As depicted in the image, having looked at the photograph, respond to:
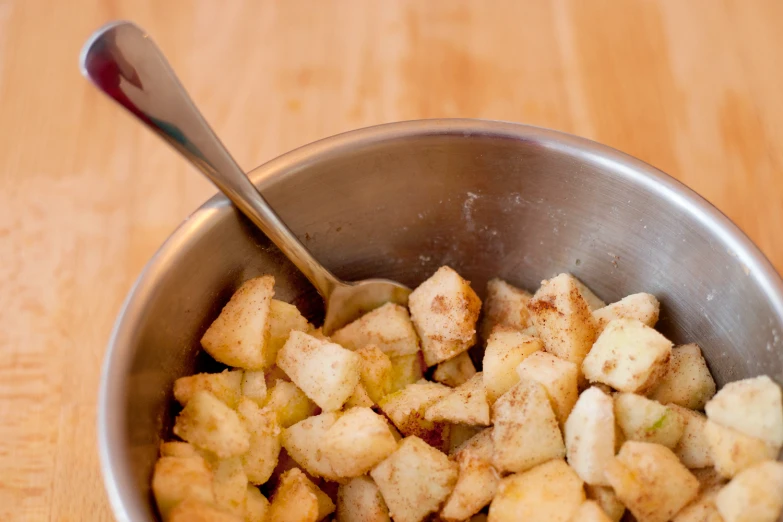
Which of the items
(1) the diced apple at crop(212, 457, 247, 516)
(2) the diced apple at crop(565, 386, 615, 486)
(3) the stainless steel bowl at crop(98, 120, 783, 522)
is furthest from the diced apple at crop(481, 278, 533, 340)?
(1) the diced apple at crop(212, 457, 247, 516)

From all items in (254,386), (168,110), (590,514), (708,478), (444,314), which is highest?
(168,110)

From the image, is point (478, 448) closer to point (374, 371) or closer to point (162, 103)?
point (374, 371)

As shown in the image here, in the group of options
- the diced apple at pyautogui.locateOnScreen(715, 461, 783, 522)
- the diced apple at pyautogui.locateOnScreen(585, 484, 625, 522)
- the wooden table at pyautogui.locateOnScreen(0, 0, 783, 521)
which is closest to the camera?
the diced apple at pyautogui.locateOnScreen(715, 461, 783, 522)

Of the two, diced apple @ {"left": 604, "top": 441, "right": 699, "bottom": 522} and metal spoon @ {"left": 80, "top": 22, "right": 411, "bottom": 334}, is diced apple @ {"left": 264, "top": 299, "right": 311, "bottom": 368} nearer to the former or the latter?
metal spoon @ {"left": 80, "top": 22, "right": 411, "bottom": 334}

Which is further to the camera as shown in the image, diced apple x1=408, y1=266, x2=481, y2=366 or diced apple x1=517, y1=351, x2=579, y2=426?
diced apple x1=408, y1=266, x2=481, y2=366

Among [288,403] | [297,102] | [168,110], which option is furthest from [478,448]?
[297,102]

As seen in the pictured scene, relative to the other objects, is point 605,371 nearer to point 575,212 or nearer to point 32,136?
point 575,212

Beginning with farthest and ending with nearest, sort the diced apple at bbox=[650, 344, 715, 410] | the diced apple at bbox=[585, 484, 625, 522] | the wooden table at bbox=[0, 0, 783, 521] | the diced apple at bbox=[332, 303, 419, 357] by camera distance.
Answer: the wooden table at bbox=[0, 0, 783, 521], the diced apple at bbox=[332, 303, 419, 357], the diced apple at bbox=[650, 344, 715, 410], the diced apple at bbox=[585, 484, 625, 522]
